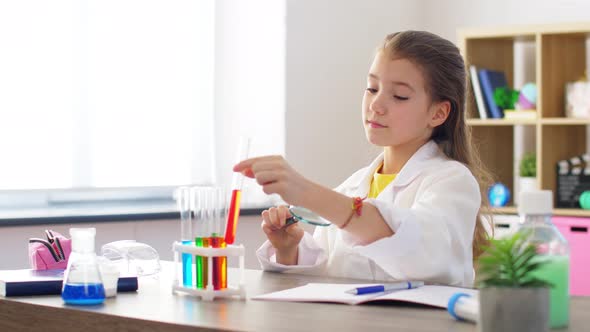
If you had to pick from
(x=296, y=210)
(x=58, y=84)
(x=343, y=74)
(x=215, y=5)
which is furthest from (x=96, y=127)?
(x=296, y=210)

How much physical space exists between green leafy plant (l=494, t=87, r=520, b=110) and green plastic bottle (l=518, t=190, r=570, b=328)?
3054 mm

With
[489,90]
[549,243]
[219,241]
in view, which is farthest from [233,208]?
[489,90]

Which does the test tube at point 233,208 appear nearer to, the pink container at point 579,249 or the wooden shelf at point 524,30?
the pink container at point 579,249

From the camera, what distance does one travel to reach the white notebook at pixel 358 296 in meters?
1.45

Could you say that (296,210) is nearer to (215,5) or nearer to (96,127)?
(96,127)

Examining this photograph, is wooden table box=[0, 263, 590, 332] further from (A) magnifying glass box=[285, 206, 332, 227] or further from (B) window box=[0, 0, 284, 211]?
(B) window box=[0, 0, 284, 211]

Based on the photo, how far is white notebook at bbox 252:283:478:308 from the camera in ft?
4.76

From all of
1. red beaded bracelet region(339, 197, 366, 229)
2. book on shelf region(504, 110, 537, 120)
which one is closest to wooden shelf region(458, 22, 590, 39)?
book on shelf region(504, 110, 537, 120)

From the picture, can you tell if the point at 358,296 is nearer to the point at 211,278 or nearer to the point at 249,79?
the point at 211,278

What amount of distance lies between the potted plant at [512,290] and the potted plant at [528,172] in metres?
3.16

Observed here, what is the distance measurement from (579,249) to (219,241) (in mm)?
2615

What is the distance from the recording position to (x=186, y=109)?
392 cm

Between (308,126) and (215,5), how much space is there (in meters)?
0.66

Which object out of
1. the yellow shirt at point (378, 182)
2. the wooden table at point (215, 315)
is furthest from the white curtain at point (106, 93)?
the wooden table at point (215, 315)
